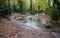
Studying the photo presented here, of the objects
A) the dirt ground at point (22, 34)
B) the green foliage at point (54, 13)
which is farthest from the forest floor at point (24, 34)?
the green foliage at point (54, 13)

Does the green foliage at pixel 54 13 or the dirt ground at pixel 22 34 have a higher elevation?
the green foliage at pixel 54 13

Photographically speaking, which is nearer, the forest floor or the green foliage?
the forest floor

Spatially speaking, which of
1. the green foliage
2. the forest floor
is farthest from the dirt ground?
the green foliage

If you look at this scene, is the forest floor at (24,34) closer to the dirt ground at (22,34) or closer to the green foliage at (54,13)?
the dirt ground at (22,34)

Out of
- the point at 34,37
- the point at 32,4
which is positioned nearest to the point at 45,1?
the point at 32,4

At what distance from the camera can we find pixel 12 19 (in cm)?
397

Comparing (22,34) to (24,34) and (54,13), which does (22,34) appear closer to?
(24,34)

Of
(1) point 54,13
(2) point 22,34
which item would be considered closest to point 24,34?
(2) point 22,34

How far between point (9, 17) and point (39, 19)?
0.91 meters

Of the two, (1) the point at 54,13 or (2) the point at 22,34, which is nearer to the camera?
(2) the point at 22,34

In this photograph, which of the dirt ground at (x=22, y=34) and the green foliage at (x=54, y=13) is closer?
the dirt ground at (x=22, y=34)

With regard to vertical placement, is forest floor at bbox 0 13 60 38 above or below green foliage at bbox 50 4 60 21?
below

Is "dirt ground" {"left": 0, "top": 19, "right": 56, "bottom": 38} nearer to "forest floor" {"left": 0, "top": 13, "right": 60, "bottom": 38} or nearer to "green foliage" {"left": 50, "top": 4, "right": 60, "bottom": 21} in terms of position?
"forest floor" {"left": 0, "top": 13, "right": 60, "bottom": 38}

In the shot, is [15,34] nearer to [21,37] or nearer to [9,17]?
[21,37]
